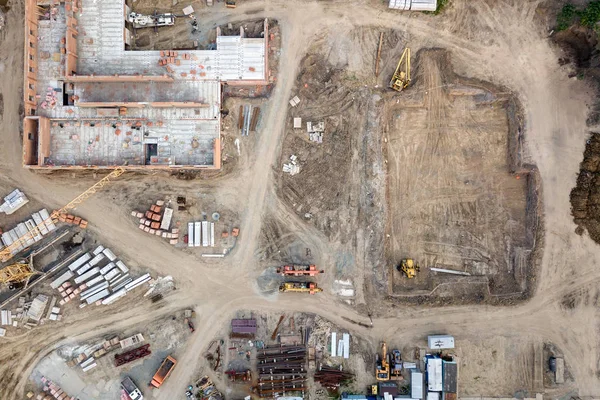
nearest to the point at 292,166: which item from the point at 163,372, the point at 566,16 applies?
the point at 163,372

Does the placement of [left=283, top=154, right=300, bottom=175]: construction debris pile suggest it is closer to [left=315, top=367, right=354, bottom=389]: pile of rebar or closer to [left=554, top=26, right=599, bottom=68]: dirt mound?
[left=315, top=367, right=354, bottom=389]: pile of rebar

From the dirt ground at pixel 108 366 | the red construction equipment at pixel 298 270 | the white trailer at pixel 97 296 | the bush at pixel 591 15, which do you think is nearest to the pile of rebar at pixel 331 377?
the red construction equipment at pixel 298 270

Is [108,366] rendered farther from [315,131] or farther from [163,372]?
[315,131]

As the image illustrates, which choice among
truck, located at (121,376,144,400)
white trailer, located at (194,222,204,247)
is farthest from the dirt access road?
truck, located at (121,376,144,400)

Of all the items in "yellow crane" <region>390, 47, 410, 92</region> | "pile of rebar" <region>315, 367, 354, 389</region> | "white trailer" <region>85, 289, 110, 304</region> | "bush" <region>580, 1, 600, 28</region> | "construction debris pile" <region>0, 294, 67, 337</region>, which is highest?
"bush" <region>580, 1, 600, 28</region>

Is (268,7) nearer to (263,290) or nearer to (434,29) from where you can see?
(434,29)

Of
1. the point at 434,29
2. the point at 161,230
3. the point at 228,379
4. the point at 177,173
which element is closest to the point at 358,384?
the point at 228,379

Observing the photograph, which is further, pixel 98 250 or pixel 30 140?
pixel 98 250

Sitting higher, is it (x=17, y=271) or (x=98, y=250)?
(x=98, y=250)
